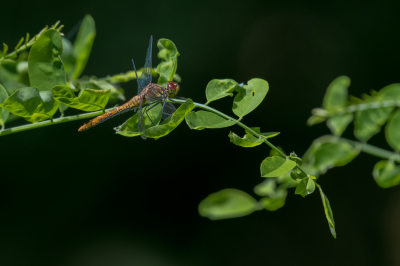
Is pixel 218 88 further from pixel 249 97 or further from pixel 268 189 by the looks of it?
pixel 268 189

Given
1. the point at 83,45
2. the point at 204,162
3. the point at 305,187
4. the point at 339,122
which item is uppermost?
the point at 204,162

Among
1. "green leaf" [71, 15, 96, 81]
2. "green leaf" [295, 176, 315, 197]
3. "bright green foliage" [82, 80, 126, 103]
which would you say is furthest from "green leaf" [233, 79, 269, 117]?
"green leaf" [71, 15, 96, 81]

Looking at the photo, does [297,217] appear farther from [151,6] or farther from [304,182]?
[304,182]

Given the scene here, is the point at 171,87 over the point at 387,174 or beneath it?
over

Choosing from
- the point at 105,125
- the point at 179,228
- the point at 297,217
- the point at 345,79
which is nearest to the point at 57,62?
the point at 345,79

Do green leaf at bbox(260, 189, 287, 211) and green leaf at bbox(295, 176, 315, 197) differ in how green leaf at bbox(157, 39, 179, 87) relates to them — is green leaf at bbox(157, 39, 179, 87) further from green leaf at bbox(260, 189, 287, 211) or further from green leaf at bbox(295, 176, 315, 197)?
green leaf at bbox(260, 189, 287, 211)

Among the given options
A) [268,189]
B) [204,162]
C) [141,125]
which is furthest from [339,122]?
[204,162]

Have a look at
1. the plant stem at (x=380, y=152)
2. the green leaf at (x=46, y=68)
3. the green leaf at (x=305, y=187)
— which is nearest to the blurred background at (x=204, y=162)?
the plant stem at (x=380, y=152)
